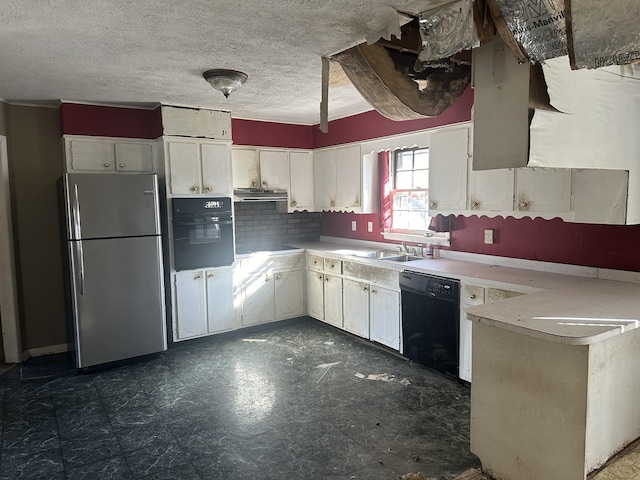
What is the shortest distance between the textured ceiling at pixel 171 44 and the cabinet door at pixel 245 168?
0.97 metres

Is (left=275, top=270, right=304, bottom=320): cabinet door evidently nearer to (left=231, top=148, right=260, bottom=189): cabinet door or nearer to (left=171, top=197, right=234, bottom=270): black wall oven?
(left=171, top=197, right=234, bottom=270): black wall oven

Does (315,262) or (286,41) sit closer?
(286,41)

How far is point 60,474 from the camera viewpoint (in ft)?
7.93

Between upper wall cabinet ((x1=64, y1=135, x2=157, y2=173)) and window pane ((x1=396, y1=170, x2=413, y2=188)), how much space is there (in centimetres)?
250

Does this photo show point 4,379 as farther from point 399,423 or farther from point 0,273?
point 399,423

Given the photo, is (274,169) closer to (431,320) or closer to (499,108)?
(431,320)

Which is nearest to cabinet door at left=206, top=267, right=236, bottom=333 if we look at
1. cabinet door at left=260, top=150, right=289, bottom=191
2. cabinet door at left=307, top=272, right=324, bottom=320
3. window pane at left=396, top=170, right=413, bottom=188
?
cabinet door at left=307, top=272, right=324, bottom=320

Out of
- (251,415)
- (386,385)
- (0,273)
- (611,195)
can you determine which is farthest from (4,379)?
(611,195)

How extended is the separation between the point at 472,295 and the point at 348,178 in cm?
211

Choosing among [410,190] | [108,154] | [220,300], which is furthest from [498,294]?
[108,154]

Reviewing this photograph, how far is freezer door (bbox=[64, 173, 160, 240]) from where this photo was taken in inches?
144

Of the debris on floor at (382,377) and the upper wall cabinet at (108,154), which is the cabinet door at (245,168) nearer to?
the upper wall cabinet at (108,154)

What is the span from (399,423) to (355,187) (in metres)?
2.57

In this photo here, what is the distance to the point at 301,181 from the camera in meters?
5.30
